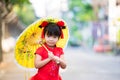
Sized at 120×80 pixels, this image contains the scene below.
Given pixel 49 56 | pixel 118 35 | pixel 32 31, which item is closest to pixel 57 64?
pixel 49 56

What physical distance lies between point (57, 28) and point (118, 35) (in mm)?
10226

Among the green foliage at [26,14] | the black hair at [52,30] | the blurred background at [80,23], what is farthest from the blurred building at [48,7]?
the black hair at [52,30]

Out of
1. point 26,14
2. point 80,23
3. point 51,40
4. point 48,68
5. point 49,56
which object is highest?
point 51,40

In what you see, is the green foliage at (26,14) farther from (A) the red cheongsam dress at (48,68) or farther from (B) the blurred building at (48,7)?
(A) the red cheongsam dress at (48,68)

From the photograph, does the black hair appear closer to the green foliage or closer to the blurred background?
the blurred background

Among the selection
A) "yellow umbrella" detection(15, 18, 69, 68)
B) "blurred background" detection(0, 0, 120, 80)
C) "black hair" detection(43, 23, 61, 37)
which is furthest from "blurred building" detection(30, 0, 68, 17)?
"black hair" detection(43, 23, 61, 37)

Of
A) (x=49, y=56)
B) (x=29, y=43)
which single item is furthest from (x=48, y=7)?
(x=49, y=56)

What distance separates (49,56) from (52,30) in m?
0.23

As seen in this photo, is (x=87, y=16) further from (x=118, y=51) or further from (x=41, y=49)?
(x=41, y=49)

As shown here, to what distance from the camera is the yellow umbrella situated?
125 inches

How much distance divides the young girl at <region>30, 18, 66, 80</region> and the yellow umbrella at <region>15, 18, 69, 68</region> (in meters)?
0.15

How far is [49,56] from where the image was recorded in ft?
9.49

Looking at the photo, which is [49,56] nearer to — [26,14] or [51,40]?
[51,40]

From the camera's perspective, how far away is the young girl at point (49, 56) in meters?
2.94
